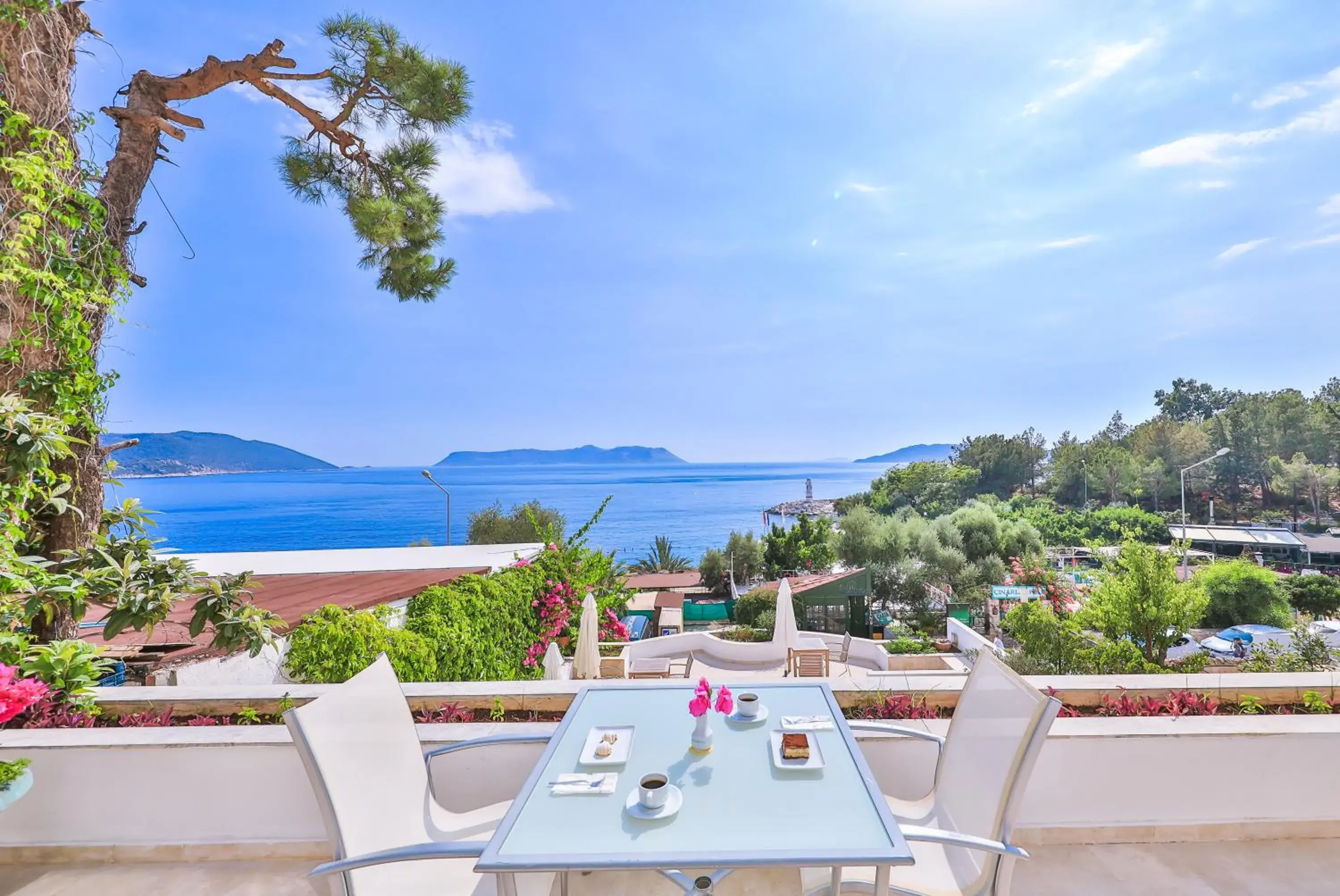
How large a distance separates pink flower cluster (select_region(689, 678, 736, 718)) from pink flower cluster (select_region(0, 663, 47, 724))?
2.17m

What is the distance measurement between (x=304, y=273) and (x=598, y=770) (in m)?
62.0

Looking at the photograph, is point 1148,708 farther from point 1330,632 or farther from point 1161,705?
point 1330,632

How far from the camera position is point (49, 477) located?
2971 mm

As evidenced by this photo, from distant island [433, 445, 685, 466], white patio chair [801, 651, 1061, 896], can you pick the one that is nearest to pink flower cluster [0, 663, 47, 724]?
white patio chair [801, 651, 1061, 896]

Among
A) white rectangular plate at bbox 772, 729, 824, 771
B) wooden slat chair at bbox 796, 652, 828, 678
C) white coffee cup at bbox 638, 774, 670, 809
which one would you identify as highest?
white coffee cup at bbox 638, 774, 670, 809

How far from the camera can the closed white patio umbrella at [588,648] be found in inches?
189

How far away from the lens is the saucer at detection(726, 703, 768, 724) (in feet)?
6.79

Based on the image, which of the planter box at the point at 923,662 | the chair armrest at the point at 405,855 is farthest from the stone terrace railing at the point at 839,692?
the planter box at the point at 923,662

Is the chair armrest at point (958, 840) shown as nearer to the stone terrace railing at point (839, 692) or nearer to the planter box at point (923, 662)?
the stone terrace railing at point (839, 692)

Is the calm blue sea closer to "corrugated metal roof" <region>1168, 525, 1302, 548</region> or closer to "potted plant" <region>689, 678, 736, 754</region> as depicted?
"corrugated metal roof" <region>1168, 525, 1302, 548</region>

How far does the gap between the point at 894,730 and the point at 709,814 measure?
943mm

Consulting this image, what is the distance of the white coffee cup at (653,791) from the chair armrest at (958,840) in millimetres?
551

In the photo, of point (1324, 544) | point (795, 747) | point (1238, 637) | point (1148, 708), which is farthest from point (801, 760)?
point (1324, 544)

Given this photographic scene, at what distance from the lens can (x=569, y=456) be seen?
132250mm
